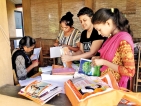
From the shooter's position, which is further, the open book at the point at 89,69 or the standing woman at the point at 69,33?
the standing woman at the point at 69,33

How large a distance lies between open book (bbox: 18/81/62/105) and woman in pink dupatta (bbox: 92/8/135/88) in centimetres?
32

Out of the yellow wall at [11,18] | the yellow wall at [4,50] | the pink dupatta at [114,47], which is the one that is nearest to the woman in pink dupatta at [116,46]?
the pink dupatta at [114,47]

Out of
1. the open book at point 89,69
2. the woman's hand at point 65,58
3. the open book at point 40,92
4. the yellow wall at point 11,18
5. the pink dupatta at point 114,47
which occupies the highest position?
the yellow wall at point 11,18

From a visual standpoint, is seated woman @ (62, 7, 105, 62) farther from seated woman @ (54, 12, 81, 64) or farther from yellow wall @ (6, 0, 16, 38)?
yellow wall @ (6, 0, 16, 38)

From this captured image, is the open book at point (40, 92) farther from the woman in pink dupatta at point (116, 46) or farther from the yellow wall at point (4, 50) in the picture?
the woman in pink dupatta at point (116, 46)

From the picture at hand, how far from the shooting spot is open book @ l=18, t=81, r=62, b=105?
62cm

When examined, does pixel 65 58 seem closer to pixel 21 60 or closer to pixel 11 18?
pixel 21 60

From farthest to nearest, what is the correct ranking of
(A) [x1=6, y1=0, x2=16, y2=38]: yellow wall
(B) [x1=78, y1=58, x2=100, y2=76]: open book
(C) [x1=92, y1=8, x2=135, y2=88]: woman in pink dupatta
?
(A) [x1=6, y1=0, x2=16, y2=38]: yellow wall, (B) [x1=78, y1=58, x2=100, y2=76]: open book, (C) [x1=92, y1=8, x2=135, y2=88]: woman in pink dupatta

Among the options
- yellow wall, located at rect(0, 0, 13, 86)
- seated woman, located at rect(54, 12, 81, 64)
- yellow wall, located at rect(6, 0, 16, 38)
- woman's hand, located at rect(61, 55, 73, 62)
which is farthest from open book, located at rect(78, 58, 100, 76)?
yellow wall, located at rect(6, 0, 16, 38)

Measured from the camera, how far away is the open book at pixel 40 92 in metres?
0.62

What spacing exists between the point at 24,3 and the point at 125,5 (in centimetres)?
213

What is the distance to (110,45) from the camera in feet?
2.68

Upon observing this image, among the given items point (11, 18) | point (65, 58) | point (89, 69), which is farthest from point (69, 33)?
point (11, 18)

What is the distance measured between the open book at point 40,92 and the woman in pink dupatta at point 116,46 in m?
0.32
